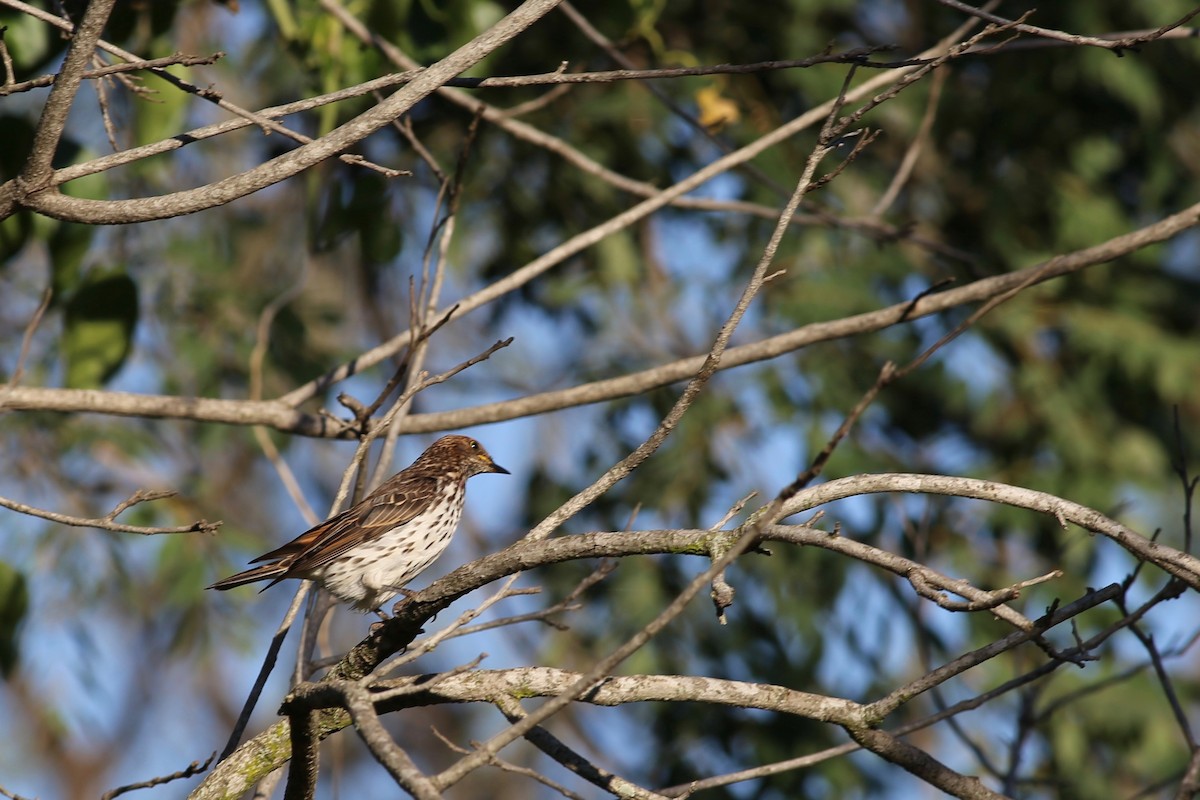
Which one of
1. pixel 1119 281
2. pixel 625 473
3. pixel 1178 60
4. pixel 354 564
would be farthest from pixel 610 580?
pixel 1178 60

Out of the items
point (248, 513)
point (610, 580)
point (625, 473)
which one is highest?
point (248, 513)

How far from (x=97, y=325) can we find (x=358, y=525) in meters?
1.36

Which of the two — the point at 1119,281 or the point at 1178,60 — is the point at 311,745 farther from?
the point at 1178,60

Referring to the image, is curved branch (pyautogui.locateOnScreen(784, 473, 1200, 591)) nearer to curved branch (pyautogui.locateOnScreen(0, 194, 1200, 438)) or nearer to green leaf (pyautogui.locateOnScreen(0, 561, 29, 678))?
curved branch (pyautogui.locateOnScreen(0, 194, 1200, 438))

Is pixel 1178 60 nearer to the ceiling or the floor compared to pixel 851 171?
nearer to the ceiling

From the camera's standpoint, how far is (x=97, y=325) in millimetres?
5023

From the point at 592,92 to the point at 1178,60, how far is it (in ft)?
12.5

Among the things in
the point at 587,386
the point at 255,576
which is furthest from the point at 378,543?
the point at 587,386

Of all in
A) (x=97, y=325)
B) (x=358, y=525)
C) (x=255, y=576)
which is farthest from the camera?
(x=97, y=325)

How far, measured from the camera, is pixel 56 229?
4.80 meters

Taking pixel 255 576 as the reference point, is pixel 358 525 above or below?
above

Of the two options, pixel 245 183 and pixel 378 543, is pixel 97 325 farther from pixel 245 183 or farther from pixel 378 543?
pixel 245 183

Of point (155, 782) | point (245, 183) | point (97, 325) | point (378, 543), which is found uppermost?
point (97, 325)

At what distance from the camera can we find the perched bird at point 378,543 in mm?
4707
